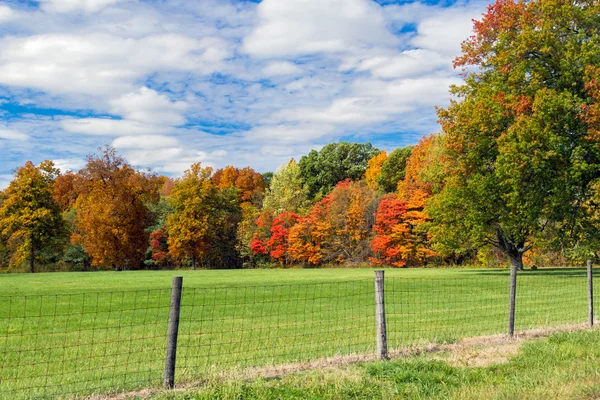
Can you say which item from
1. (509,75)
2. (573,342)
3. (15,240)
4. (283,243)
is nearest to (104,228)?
(15,240)

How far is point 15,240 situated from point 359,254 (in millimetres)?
43855

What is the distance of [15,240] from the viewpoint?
69562 millimetres

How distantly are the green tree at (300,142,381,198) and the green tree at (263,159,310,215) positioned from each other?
1697 centimetres

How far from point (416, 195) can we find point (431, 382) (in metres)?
57.5

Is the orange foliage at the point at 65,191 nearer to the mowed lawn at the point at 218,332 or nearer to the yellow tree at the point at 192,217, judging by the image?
the yellow tree at the point at 192,217

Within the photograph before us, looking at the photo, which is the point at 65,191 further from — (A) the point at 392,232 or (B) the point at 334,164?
(A) the point at 392,232

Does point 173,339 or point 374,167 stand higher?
point 374,167

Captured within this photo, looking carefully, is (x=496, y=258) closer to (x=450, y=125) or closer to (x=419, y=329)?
(x=450, y=125)

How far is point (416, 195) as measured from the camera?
63.7 m

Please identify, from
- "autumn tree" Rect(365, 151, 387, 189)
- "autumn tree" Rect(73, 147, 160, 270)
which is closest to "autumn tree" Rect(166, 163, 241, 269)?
"autumn tree" Rect(73, 147, 160, 270)

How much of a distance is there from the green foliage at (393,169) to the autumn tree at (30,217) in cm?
4685

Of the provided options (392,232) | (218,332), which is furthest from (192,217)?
(218,332)

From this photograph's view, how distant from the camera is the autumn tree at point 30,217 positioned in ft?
219

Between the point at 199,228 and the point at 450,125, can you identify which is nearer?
the point at 450,125
